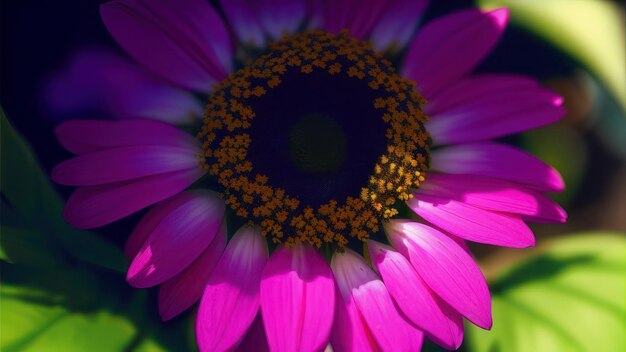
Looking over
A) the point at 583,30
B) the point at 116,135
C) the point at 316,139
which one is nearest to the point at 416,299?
the point at 316,139

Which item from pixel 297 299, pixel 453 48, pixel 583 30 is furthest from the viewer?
pixel 583 30

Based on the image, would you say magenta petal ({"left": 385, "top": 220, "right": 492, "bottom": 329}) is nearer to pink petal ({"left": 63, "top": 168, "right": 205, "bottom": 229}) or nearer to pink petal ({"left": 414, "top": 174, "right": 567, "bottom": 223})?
pink petal ({"left": 414, "top": 174, "right": 567, "bottom": 223})

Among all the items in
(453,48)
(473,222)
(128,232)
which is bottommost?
(128,232)

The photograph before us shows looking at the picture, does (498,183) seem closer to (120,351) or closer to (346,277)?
(346,277)

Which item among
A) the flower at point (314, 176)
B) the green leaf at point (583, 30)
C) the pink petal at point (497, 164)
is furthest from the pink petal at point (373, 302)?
the green leaf at point (583, 30)

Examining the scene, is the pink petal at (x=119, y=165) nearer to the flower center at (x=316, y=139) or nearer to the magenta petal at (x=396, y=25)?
the flower center at (x=316, y=139)

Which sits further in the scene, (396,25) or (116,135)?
(396,25)

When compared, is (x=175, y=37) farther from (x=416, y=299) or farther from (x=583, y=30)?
(x=583, y=30)
